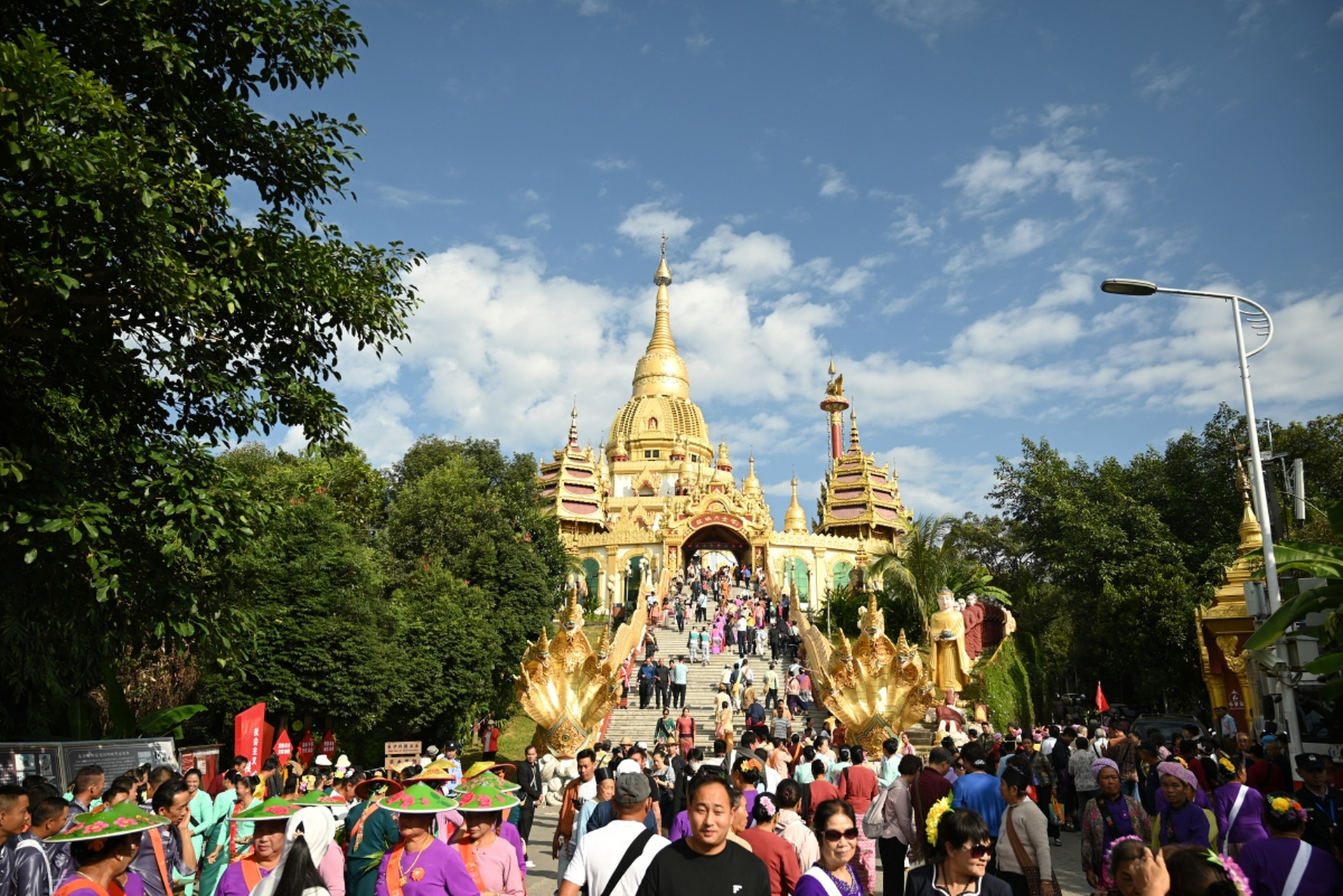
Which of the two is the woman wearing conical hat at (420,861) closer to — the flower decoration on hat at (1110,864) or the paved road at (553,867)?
the flower decoration on hat at (1110,864)

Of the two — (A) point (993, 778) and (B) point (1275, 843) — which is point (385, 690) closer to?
(A) point (993, 778)

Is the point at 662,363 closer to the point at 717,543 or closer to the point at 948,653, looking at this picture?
the point at 717,543

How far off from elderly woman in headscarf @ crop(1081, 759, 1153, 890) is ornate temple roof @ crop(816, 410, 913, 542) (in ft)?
139

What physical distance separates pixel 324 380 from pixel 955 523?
20.4 metres

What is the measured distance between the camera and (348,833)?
22.7 feet

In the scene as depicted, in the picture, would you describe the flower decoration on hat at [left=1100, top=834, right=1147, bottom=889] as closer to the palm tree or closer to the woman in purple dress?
the woman in purple dress

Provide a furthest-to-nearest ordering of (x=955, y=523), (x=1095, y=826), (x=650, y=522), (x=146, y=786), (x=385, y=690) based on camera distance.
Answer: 1. (x=650, y=522)
2. (x=955, y=523)
3. (x=385, y=690)
4. (x=146, y=786)
5. (x=1095, y=826)

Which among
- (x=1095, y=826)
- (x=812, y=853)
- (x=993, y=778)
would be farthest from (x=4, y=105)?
(x=1095, y=826)

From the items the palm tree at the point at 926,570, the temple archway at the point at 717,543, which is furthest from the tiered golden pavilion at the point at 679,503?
the palm tree at the point at 926,570

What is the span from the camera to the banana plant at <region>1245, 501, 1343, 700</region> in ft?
34.0


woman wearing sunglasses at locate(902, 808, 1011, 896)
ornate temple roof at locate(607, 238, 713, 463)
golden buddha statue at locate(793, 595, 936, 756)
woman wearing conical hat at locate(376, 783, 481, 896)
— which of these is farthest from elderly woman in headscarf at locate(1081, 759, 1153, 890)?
ornate temple roof at locate(607, 238, 713, 463)

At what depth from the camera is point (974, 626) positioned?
2430 centimetres

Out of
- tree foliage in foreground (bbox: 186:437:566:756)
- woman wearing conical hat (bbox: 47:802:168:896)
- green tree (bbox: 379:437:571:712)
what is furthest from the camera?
green tree (bbox: 379:437:571:712)

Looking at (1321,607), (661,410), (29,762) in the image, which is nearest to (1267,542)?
(1321,607)
